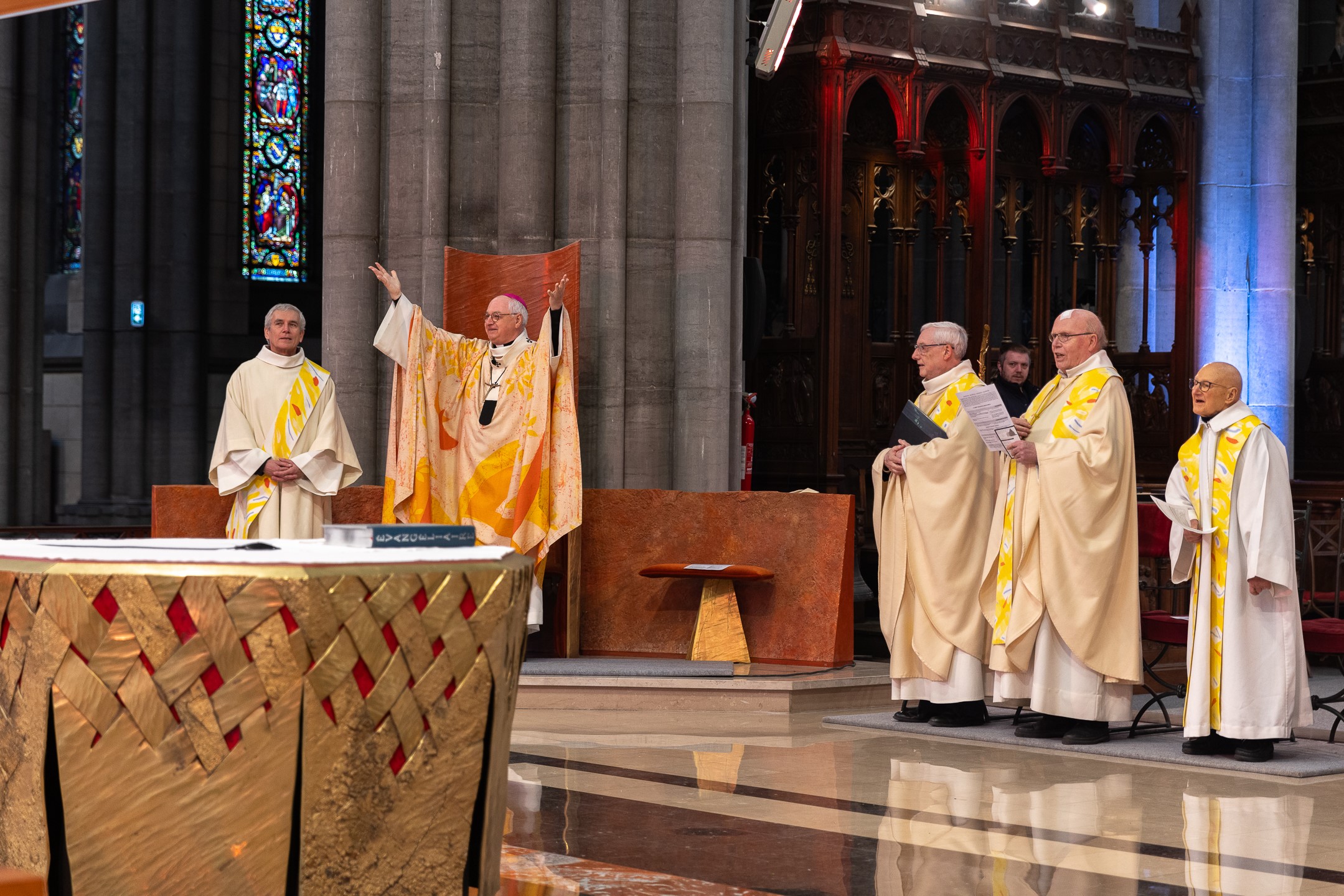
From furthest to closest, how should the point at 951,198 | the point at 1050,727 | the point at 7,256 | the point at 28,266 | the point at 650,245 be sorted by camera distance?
the point at 28,266 → the point at 7,256 → the point at 951,198 → the point at 650,245 → the point at 1050,727

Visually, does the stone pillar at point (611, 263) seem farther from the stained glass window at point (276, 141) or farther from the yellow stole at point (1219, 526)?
the stained glass window at point (276, 141)

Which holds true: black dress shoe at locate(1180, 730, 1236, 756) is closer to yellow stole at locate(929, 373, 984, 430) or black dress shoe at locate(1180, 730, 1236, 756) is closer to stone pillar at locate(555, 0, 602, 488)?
yellow stole at locate(929, 373, 984, 430)

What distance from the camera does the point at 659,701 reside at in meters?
7.75

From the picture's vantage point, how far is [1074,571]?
22.7ft

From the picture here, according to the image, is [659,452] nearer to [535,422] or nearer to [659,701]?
Result: [535,422]

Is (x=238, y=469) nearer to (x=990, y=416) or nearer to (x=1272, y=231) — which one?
(x=990, y=416)

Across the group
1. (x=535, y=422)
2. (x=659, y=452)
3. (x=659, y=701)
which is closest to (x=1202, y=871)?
(x=659, y=701)

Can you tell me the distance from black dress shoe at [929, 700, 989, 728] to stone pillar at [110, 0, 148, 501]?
432 inches

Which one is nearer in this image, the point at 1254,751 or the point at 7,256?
the point at 1254,751

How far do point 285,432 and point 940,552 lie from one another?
2.92 meters

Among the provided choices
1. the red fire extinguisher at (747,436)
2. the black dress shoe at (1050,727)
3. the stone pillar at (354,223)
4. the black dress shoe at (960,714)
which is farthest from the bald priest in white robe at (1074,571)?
the stone pillar at (354,223)

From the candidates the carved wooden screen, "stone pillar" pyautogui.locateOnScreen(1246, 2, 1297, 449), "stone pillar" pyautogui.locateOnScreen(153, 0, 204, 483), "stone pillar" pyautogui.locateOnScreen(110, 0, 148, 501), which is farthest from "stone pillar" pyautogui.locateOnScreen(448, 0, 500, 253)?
"stone pillar" pyautogui.locateOnScreen(110, 0, 148, 501)

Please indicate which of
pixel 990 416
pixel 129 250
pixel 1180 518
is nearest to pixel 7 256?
pixel 129 250

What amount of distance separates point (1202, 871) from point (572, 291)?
4.79 m
